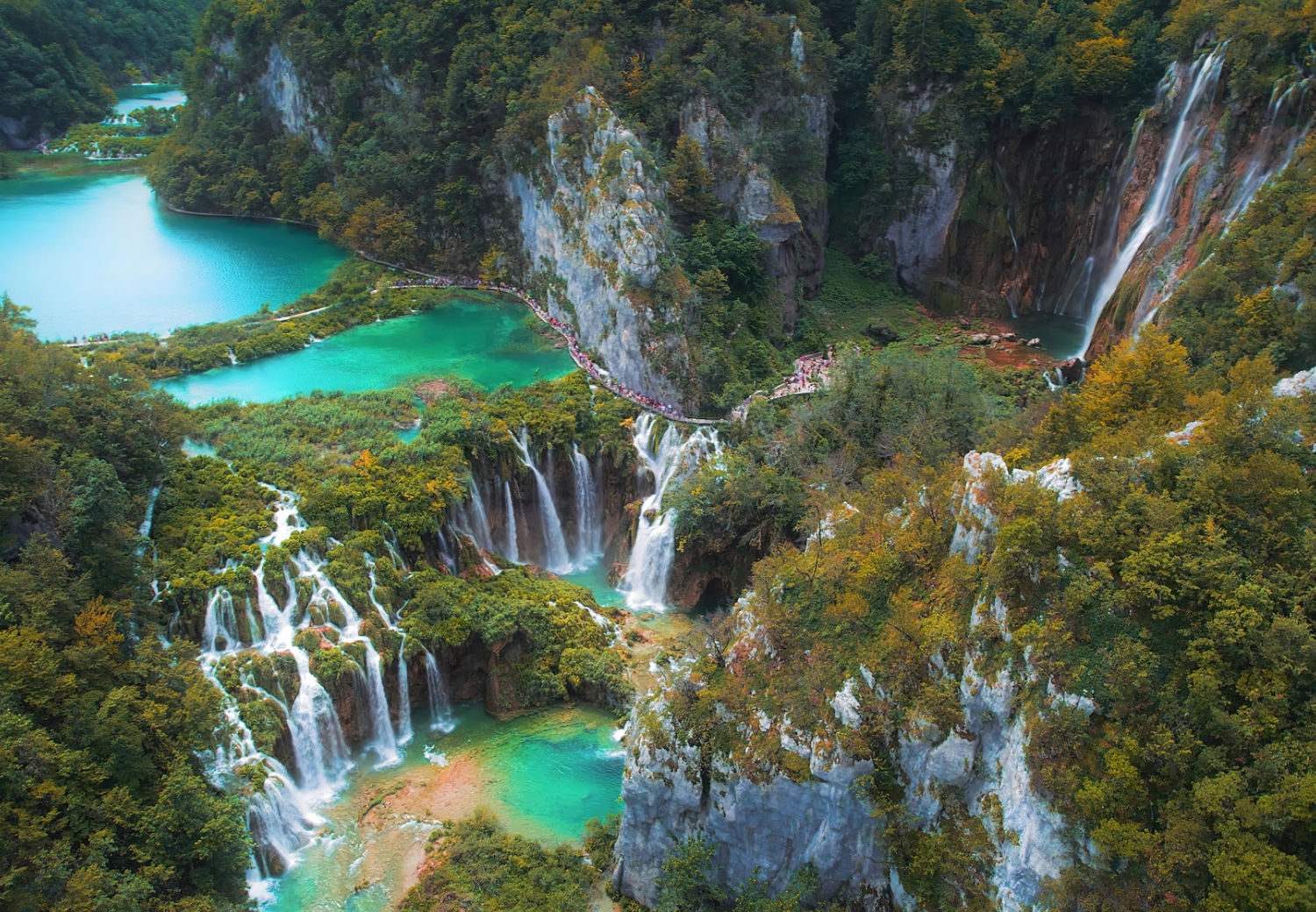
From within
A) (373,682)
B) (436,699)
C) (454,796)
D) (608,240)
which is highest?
(608,240)

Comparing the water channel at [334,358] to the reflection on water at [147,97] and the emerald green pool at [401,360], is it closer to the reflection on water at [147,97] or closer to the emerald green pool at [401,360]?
the emerald green pool at [401,360]

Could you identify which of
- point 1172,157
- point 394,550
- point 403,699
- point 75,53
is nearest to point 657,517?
point 394,550

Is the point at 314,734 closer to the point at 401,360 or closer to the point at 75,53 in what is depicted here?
the point at 401,360

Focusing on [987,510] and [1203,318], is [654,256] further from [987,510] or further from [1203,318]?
[987,510]

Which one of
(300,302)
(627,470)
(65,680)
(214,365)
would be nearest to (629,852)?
(65,680)

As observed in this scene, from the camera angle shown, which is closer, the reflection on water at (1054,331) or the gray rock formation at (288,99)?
the reflection on water at (1054,331)

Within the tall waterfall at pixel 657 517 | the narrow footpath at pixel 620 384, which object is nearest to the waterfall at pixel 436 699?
the tall waterfall at pixel 657 517
